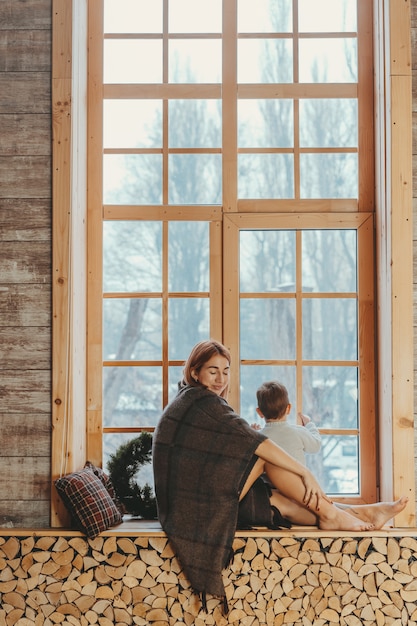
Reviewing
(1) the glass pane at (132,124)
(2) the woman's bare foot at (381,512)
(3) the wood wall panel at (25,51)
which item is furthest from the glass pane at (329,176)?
(2) the woman's bare foot at (381,512)

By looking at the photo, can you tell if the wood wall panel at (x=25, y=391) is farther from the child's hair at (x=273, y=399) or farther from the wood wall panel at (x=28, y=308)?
the child's hair at (x=273, y=399)

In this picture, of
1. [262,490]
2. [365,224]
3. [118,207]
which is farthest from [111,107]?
[262,490]

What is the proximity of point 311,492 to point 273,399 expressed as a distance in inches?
17.7

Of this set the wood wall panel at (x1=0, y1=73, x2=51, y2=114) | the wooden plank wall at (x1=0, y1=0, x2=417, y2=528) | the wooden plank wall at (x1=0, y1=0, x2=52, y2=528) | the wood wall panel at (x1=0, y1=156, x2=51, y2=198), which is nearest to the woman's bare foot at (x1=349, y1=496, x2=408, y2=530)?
the wooden plank wall at (x1=0, y1=0, x2=417, y2=528)

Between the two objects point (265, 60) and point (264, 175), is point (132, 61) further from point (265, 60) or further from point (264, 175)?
point (264, 175)

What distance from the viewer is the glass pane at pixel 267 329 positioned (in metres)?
3.44

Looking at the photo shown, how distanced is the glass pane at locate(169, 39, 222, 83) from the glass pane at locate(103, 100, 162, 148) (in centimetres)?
18

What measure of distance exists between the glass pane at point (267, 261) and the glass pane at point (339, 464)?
755 mm

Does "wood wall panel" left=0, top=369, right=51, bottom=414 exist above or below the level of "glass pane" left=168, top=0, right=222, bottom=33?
below

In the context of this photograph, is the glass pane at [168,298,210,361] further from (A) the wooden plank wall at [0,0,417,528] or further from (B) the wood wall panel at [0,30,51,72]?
(B) the wood wall panel at [0,30,51,72]

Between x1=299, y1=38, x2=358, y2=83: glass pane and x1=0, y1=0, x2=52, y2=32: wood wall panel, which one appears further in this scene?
x1=299, y1=38, x2=358, y2=83: glass pane

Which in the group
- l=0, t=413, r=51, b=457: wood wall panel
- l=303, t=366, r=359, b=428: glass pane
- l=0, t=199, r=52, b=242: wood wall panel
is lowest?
l=0, t=413, r=51, b=457: wood wall panel

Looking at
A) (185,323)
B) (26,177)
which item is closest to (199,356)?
(185,323)

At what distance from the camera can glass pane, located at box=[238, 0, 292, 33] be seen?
3521 millimetres
